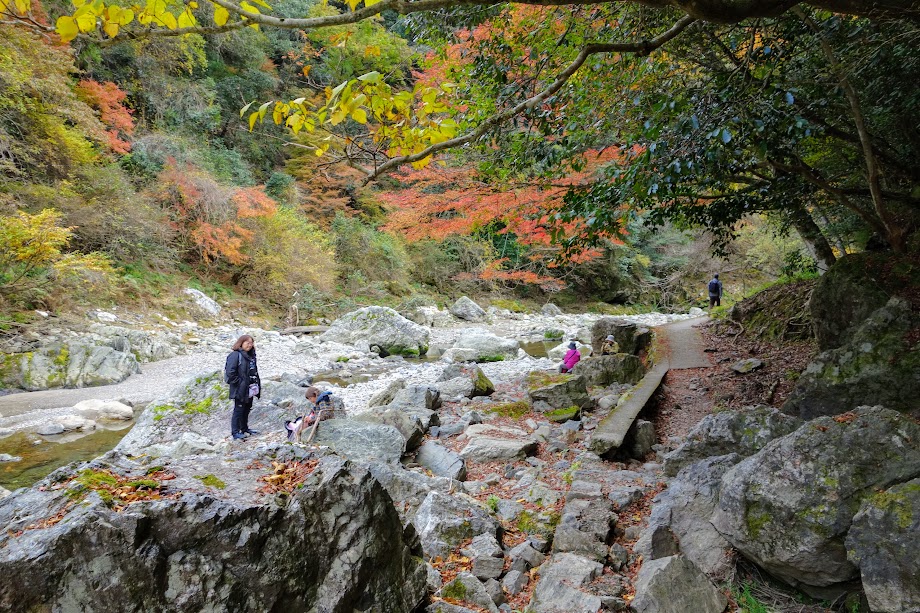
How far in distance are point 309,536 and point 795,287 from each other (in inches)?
445

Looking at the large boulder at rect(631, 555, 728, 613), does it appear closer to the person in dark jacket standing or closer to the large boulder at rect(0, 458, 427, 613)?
the large boulder at rect(0, 458, 427, 613)

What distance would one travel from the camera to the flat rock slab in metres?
5.13

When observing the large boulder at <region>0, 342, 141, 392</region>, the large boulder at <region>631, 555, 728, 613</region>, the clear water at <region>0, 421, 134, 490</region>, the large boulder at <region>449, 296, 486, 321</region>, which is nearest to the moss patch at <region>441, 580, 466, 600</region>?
the large boulder at <region>631, 555, 728, 613</region>

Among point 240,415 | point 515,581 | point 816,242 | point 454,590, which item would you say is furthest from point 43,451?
point 816,242

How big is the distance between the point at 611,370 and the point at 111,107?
19136 mm

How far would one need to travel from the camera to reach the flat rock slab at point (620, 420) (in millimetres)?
5129

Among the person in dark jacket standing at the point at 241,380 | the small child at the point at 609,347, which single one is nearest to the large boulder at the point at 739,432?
the person in dark jacket standing at the point at 241,380

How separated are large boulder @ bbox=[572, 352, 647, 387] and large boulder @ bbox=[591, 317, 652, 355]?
7.82 ft

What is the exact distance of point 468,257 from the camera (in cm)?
2720

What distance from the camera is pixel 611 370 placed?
29.0 feet

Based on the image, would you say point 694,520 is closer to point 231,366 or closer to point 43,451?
point 231,366

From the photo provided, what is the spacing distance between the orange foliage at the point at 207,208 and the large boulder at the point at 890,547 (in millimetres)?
18559

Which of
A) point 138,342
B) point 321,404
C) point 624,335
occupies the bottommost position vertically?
point 321,404

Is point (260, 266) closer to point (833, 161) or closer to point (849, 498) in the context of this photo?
point (833, 161)
